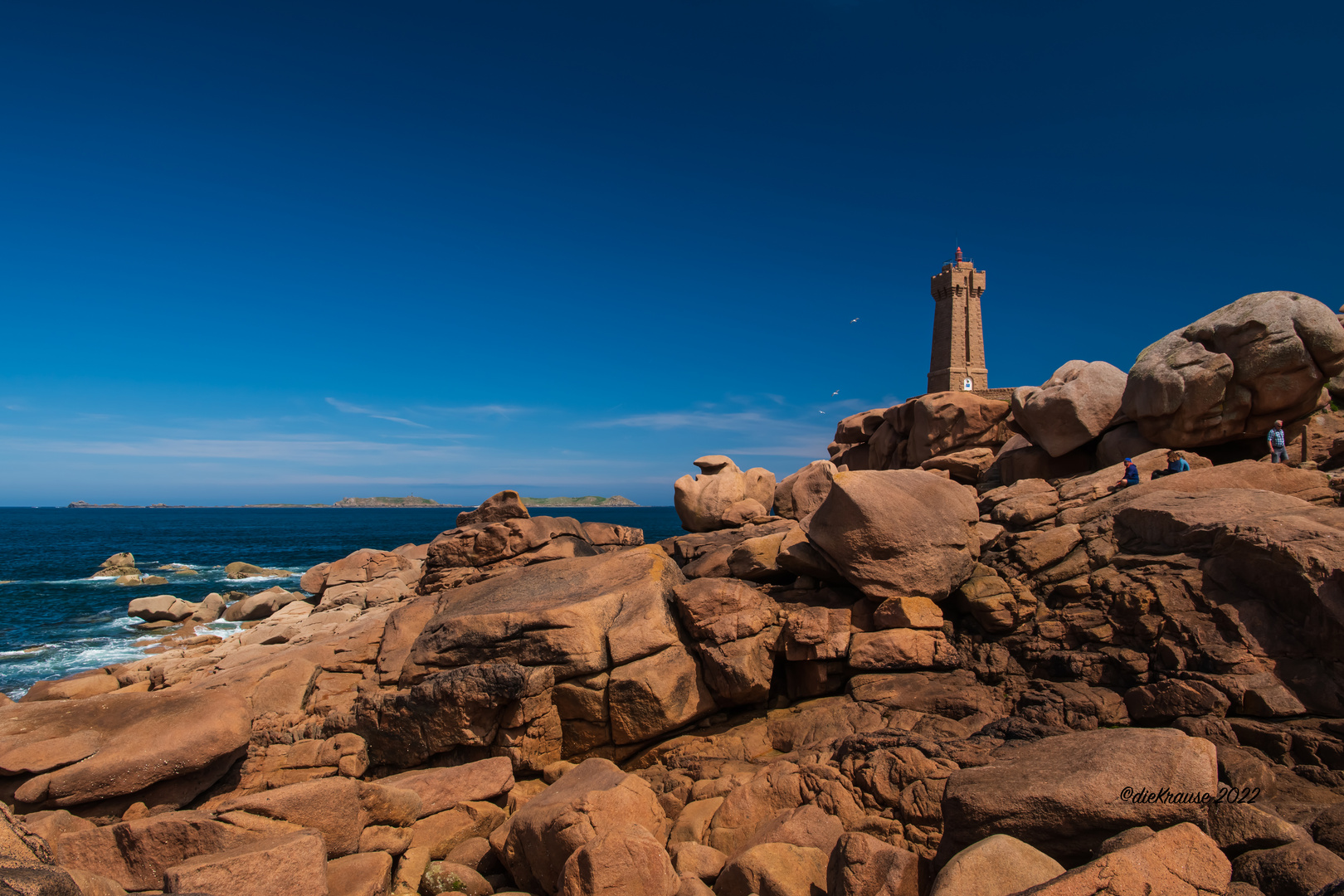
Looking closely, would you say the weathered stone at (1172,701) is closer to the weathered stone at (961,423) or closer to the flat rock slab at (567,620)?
the flat rock slab at (567,620)

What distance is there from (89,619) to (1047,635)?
1653 inches

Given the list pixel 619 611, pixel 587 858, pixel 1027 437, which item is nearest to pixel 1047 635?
pixel 619 611

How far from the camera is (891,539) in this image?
38.4 feet

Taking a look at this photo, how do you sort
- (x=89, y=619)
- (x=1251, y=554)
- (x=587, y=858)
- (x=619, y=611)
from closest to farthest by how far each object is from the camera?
(x=587, y=858)
(x=1251, y=554)
(x=619, y=611)
(x=89, y=619)

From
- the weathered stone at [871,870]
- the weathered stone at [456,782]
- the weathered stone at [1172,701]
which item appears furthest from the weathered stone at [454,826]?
the weathered stone at [1172,701]

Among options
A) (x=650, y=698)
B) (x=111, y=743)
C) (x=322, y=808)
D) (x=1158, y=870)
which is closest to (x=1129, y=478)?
(x=650, y=698)

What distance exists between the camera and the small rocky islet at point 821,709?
598 cm

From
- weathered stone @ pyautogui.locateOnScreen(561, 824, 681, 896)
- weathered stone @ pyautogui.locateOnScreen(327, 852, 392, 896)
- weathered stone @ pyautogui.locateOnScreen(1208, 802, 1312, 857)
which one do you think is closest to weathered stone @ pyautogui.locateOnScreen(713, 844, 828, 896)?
weathered stone @ pyautogui.locateOnScreen(561, 824, 681, 896)

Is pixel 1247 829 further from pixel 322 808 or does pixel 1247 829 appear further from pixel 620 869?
pixel 322 808

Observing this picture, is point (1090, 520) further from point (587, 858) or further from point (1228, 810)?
point (587, 858)

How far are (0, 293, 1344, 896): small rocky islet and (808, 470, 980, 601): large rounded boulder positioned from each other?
59 mm

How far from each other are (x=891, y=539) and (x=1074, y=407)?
11.9 metres

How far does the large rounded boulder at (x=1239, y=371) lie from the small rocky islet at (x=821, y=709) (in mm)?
77

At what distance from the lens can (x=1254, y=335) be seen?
652 inches
